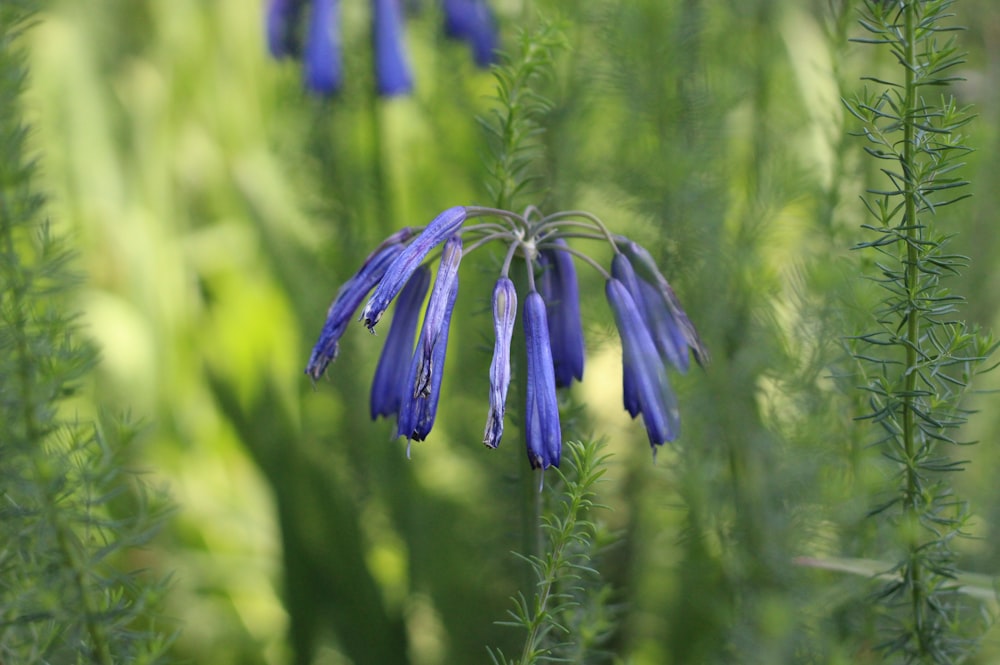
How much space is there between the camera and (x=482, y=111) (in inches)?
62.0

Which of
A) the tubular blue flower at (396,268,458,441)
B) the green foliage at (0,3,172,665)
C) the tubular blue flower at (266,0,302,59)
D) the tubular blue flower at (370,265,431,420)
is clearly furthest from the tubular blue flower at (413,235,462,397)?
the tubular blue flower at (266,0,302,59)

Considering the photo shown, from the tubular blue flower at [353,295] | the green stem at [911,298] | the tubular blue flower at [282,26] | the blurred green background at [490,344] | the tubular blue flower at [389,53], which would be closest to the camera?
the green stem at [911,298]

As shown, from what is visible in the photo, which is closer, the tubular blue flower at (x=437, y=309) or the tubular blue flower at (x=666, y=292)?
the tubular blue flower at (x=437, y=309)

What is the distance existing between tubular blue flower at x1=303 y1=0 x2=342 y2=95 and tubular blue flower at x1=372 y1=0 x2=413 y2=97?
0.08m

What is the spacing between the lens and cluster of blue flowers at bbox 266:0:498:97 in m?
1.37

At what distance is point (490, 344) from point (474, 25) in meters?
0.66

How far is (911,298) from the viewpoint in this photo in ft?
2.07

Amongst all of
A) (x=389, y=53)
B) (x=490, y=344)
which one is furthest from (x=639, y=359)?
(x=389, y=53)

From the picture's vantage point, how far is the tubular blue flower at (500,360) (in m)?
0.61

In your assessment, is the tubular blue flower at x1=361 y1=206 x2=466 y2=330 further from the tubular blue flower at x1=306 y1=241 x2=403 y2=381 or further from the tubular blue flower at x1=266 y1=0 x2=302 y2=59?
the tubular blue flower at x1=266 y1=0 x2=302 y2=59

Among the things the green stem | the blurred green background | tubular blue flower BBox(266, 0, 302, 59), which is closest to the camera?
the green stem

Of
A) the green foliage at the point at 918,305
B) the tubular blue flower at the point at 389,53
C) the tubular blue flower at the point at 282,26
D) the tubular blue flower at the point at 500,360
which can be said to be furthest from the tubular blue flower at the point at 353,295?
the tubular blue flower at the point at 282,26

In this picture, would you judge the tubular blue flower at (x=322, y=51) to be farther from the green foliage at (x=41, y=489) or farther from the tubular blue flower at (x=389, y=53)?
the green foliage at (x=41, y=489)

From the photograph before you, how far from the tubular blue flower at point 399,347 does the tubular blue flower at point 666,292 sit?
0.17 metres
